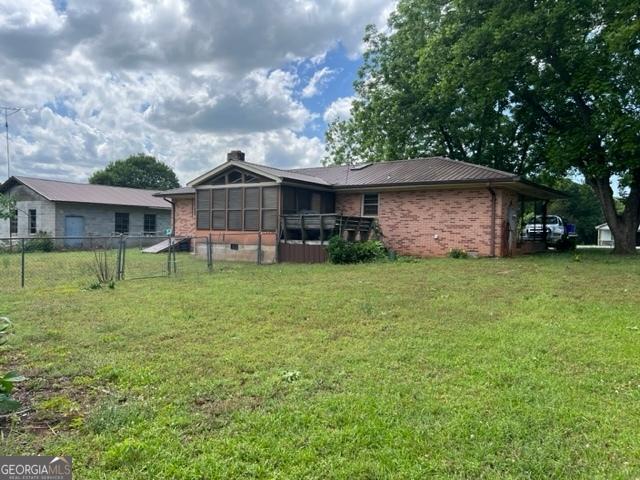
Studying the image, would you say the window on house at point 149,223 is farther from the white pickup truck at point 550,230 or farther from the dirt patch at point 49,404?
the dirt patch at point 49,404

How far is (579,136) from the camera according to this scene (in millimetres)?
16000

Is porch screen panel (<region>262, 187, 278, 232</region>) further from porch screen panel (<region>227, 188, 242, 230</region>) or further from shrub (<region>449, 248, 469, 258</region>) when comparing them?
shrub (<region>449, 248, 469, 258</region>)

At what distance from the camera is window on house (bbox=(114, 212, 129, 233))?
2734 centimetres

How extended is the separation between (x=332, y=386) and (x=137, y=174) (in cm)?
5523

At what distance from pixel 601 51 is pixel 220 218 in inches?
595

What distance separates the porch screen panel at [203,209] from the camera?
59.7 ft

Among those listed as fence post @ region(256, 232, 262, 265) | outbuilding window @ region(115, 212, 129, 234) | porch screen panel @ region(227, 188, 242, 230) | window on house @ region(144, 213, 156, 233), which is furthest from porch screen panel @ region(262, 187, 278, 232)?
window on house @ region(144, 213, 156, 233)

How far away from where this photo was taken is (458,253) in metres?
15.2

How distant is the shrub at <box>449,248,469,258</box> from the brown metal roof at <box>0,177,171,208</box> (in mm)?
20325

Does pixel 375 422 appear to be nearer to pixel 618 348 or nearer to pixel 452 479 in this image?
pixel 452 479

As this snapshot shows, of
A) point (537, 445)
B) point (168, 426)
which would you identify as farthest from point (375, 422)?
point (168, 426)

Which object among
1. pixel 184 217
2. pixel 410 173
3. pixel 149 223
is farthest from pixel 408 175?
pixel 149 223

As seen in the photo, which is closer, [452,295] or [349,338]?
[349,338]

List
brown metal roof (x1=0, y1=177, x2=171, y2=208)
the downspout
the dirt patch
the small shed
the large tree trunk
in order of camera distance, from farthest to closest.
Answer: the small shed < brown metal roof (x1=0, y1=177, x2=171, y2=208) < the large tree trunk < the downspout < the dirt patch
